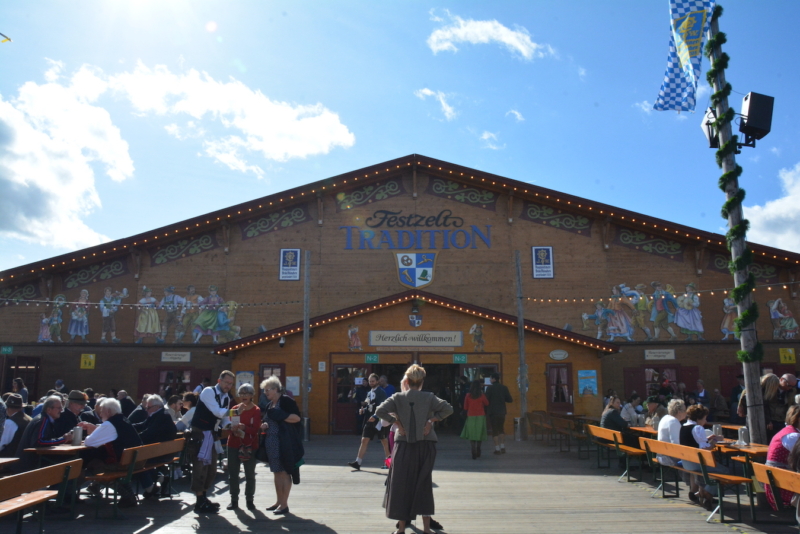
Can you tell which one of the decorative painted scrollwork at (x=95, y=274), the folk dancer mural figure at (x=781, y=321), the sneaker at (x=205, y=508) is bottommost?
the sneaker at (x=205, y=508)

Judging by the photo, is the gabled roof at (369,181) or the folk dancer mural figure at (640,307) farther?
the gabled roof at (369,181)

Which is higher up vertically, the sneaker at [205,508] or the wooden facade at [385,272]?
the wooden facade at [385,272]

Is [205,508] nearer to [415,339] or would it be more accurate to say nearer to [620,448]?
[620,448]

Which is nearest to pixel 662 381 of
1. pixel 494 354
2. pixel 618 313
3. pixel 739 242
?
pixel 618 313

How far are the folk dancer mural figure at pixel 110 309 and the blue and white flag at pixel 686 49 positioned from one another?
19368mm

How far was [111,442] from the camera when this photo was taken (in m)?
7.30

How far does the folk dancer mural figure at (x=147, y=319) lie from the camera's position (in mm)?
21266

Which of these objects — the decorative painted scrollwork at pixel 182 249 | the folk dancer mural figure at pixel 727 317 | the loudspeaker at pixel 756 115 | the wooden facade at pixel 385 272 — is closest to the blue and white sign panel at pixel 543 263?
the wooden facade at pixel 385 272

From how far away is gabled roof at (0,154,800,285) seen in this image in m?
21.4

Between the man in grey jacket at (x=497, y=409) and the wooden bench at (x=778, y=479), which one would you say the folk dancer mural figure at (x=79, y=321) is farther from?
the wooden bench at (x=778, y=479)

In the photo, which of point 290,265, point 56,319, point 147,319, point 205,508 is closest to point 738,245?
point 205,508

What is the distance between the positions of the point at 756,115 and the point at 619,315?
13.8m

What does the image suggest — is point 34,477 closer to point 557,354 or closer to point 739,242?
point 739,242

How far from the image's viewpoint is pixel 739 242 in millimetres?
8281
